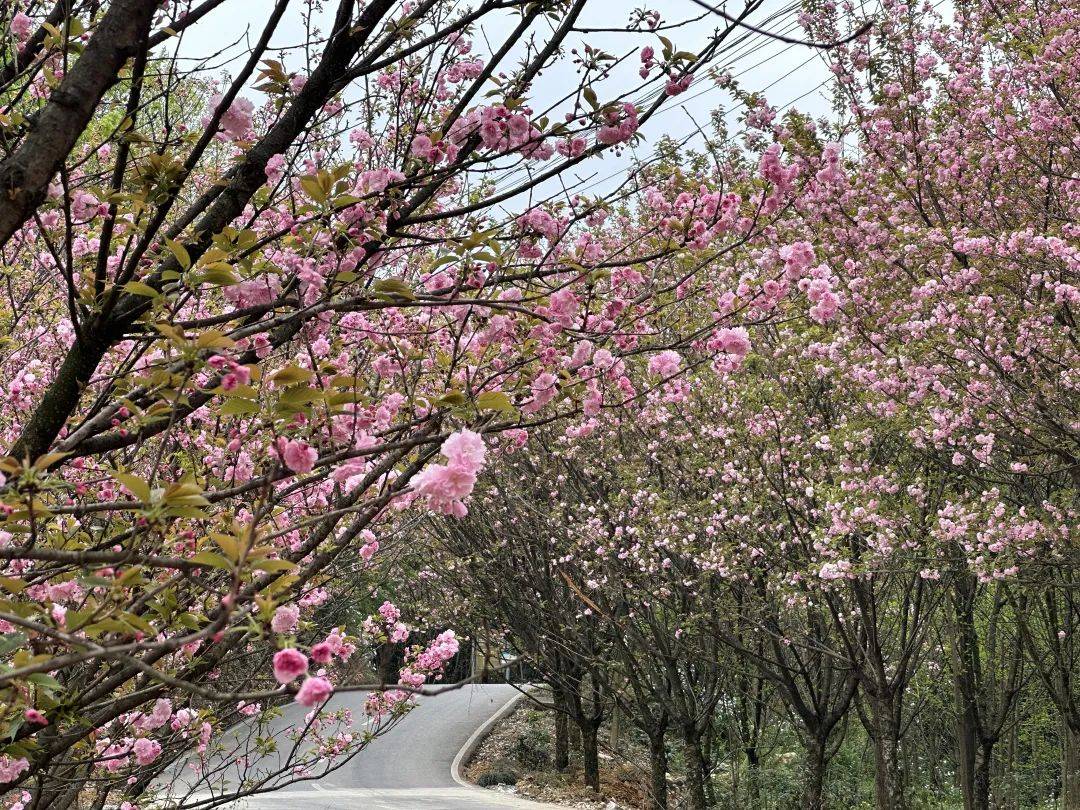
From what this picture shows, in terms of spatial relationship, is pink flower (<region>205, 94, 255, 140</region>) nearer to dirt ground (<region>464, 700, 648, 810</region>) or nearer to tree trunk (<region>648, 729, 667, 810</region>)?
tree trunk (<region>648, 729, 667, 810</region>)

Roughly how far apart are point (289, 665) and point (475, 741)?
26.3m

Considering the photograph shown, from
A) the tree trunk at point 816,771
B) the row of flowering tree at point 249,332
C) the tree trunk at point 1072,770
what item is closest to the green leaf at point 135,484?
the row of flowering tree at point 249,332

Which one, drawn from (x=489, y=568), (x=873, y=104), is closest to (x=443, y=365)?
(x=873, y=104)

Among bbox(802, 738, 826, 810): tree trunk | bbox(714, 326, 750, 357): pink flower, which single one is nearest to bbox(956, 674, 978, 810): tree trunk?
bbox(802, 738, 826, 810): tree trunk

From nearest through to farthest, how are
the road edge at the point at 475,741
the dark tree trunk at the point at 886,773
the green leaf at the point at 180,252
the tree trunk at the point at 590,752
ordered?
1. the green leaf at the point at 180,252
2. the dark tree trunk at the point at 886,773
3. the tree trunk at the point at 590,752
4. the road edge at the point at 475,741

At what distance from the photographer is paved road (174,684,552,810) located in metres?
17.7

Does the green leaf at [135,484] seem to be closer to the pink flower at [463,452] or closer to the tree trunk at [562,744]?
the pink flower at [463,452]

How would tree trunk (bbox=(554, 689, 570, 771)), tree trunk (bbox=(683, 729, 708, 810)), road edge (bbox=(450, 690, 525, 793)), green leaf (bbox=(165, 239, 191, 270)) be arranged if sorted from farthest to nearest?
tree trunk (bbox=(554, 689, 570, 771)), road edge (bbox=(450, 690, 525, 793)), tree trunk (bbox=(683, 729, 708, 810)), green leaf (bbox=(165, 239, 191, 270))

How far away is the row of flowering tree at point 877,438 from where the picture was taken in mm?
7898

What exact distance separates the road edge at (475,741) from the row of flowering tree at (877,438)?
652cm

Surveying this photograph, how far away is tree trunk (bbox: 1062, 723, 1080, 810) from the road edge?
384 inches

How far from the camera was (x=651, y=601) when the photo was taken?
1402cm

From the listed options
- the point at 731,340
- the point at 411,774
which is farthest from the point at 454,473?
the point at 411,774

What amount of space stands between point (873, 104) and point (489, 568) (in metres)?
11.1
